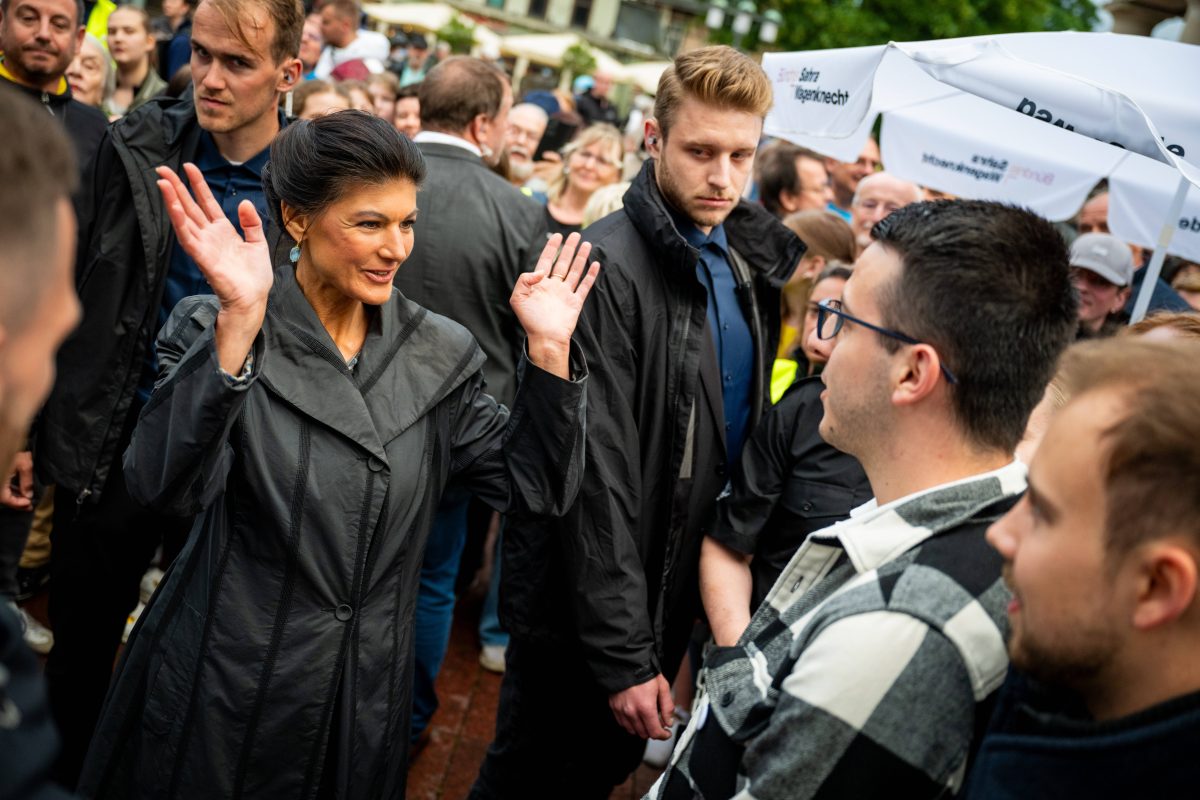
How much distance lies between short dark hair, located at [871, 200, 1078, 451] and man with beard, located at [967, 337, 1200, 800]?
0.40 meters

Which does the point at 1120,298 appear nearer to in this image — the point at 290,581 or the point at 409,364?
the point at 409,364

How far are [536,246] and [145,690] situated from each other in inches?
95.7

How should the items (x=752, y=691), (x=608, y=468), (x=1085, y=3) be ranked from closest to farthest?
(x=752, y=691) → (x=608, y=468) → (x=1085, y=3)

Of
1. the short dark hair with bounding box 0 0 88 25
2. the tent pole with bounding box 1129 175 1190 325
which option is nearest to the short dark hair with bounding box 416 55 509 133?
the short dark hair with bounding box 0 0 88 25

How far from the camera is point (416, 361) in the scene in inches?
106

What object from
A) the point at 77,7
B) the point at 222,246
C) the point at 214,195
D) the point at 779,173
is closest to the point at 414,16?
the point at 779,173

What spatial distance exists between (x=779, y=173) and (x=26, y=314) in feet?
19.5

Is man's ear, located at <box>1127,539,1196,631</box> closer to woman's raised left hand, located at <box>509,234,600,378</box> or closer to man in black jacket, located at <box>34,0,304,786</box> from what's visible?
woman's raised left hand, located at <box>509,234,600,378</box>

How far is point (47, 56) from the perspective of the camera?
14.0 feet

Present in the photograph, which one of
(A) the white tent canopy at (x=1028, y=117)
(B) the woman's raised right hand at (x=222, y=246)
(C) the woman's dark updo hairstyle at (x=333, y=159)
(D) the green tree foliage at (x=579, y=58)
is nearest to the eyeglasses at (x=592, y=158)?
(A) the white tent canopy at (x=1028, y=117)

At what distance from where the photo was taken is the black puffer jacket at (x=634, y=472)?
3008 mm

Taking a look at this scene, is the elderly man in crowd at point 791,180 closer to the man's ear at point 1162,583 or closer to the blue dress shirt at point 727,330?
the blue dress shirt at point 727,330

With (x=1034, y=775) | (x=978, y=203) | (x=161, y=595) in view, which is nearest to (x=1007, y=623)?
(x=1034, y=775)

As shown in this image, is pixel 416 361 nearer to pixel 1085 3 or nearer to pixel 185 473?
pixel 185 473
